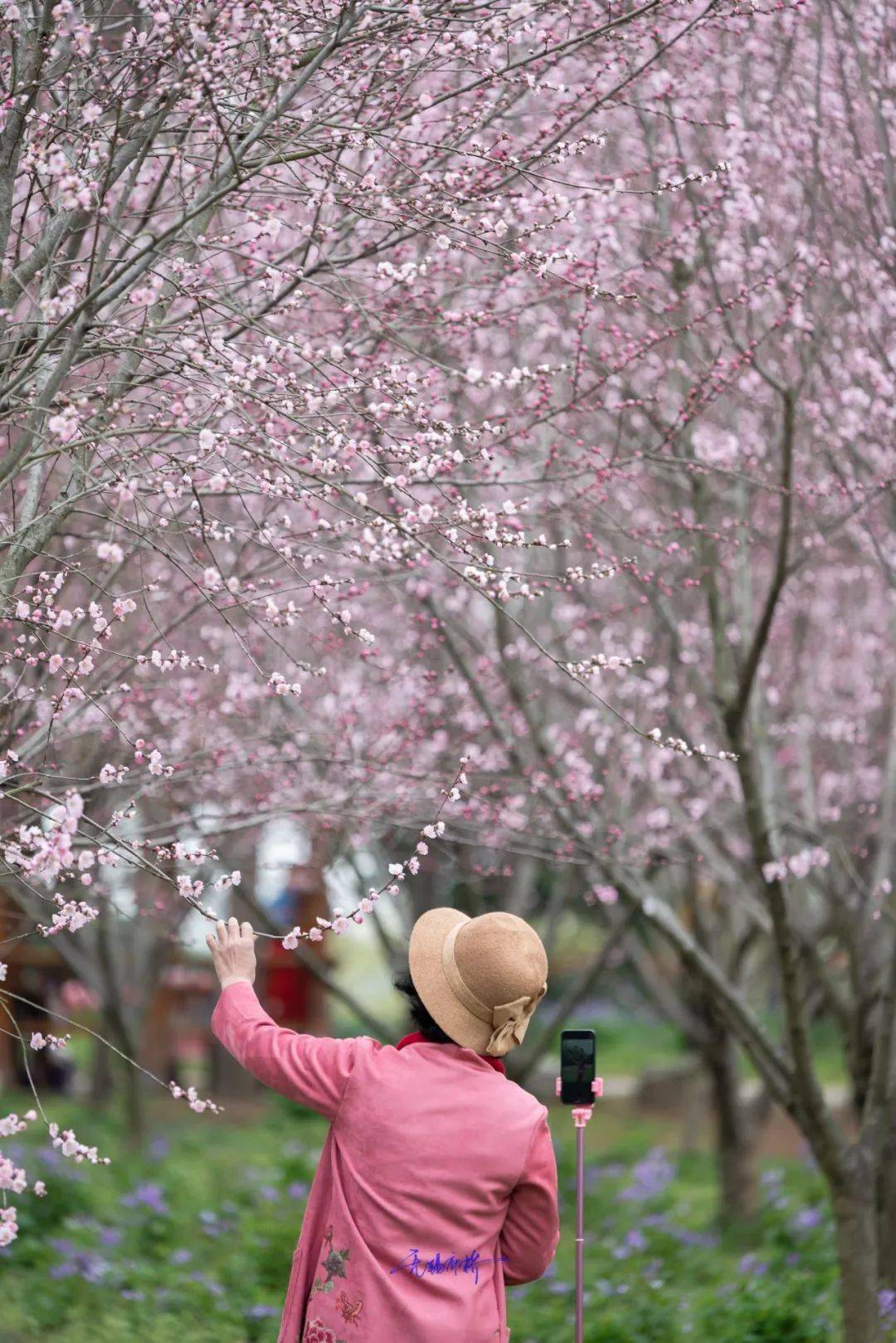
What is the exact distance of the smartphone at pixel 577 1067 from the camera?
11.4ft

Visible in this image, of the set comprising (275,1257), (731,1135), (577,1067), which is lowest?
(577,1067)

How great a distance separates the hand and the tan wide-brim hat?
13.6 inches

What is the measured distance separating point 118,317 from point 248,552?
2.13m

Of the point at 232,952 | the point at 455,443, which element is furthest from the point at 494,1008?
the point at 455,443

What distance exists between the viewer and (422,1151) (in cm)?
271

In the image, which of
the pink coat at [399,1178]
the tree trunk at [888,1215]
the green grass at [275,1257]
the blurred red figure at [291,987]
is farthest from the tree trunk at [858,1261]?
the blurred red figure at [291,987]

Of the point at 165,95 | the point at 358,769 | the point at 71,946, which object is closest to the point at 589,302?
the point at 165,95

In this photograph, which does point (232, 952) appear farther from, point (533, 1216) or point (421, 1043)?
point (533, 1216)

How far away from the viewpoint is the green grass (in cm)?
593

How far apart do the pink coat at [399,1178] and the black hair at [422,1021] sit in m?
0.07

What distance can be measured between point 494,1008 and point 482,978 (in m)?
0.08

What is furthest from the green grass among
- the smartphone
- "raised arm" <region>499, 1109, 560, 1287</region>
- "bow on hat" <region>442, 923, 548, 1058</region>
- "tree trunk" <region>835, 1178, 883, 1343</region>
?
"bow on hat" <region>442, 923, 548, 1058</region>

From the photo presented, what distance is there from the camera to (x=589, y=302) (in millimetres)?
4344

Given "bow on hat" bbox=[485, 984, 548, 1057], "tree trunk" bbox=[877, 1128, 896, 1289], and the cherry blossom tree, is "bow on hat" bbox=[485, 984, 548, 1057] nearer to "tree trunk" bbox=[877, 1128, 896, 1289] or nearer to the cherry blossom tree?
the cherry blossom tree
